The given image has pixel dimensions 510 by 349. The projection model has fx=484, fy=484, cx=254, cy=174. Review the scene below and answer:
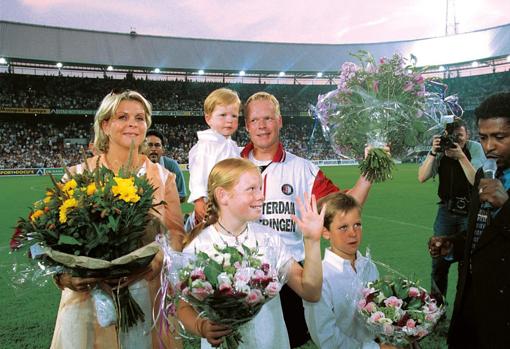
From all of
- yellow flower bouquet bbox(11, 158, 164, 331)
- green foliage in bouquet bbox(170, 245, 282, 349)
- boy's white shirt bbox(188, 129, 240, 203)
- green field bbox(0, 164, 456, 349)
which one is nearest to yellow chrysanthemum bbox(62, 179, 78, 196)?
yellow flower bouquet bbox(11, 158, 164, 331)

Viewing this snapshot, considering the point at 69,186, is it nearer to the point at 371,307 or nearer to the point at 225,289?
the point at 225,289

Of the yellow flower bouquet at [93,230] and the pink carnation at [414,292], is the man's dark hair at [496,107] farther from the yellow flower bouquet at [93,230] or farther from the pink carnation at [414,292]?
the yellow flower bouquet at [93,230]

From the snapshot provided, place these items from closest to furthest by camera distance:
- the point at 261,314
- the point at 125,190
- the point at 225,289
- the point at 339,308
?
the point at 225,289
the point at 125,190
the point at 261,314
the point at 339,308

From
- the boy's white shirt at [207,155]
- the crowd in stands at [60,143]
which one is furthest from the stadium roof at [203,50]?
the boy's white shirt at [207,155]

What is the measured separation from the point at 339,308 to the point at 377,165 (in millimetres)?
1044

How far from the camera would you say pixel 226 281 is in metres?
2.05

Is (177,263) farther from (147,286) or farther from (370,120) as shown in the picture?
(370,120)

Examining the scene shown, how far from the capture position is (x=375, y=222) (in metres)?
12.4

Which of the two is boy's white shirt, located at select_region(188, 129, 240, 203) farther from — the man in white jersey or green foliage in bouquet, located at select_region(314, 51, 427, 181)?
green foliage in bouquet, located at select_region(314, 51, 427, 181)

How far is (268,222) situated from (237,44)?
176 ft

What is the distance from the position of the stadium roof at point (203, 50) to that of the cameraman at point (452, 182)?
45.2 m

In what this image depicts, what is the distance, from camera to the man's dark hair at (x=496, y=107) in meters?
2.73

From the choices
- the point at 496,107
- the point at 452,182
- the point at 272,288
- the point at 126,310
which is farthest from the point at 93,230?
the point at 452,182

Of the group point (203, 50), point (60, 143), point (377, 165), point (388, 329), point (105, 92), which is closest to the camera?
point (388, 329)
